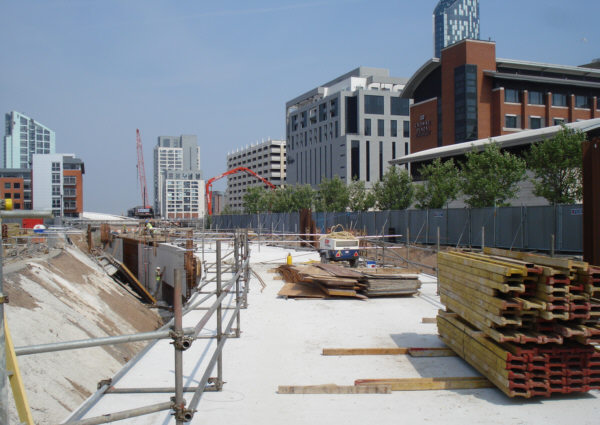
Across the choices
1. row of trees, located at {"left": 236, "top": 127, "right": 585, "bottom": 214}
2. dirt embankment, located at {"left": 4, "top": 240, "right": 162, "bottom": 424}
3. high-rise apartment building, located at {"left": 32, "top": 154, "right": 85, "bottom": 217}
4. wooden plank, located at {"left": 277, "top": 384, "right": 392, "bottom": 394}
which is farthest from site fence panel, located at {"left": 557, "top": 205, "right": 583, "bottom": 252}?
high-rise apartment building, located at {"left": 32, "top": 154, "right": 85, "bottom": 217}

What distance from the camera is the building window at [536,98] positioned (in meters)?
61.8

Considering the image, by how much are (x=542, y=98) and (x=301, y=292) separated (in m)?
59.8

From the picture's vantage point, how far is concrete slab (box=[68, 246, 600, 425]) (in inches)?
230

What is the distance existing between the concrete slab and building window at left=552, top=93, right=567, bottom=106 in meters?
61.5

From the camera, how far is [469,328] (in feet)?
24.3

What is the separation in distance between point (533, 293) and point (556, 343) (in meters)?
0.66

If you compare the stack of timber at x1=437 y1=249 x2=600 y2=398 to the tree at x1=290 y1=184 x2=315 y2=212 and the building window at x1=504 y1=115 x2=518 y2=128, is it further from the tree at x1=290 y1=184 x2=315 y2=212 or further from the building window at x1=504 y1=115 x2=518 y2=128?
the tree at x1=290 y1=184 x2=315 y2=212

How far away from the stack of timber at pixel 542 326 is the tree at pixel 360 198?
43.4 meters

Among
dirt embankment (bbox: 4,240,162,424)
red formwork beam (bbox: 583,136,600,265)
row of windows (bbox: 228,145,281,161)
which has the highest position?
row of windows (bbox: 228,145,281,161)

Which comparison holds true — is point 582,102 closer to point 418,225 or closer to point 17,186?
point 418,225

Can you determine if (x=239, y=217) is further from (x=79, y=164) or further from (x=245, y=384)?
(x=79, y=164)

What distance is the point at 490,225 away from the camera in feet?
88.1

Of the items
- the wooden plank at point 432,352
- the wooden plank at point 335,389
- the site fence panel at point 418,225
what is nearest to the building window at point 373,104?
the site fence panel at point 418,225

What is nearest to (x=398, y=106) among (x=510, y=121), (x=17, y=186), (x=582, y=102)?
(x=582, y=102)
